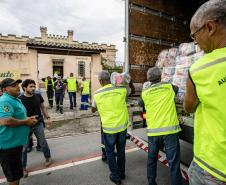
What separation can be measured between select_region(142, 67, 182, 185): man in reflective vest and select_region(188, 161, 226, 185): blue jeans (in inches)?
56.6

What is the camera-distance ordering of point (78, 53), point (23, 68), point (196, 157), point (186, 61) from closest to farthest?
point (196, 157) < point (186, 61) < point (78, 53) < point (23, 68)

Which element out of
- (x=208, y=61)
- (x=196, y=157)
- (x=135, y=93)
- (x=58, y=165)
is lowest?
A: (x=58, y=165)

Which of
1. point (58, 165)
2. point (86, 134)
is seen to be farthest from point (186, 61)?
point (86, 134)

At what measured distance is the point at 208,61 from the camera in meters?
1.23

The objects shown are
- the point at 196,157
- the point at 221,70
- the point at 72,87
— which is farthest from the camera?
the point at 72,87

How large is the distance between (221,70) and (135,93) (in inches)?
122

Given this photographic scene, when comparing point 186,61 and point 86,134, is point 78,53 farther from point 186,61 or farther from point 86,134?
point 186,61

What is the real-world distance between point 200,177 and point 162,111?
157 centimetres

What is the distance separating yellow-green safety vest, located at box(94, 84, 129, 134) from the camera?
337 cm

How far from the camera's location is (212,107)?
123 centimetres

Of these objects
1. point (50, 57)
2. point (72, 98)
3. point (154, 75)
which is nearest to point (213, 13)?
point (154, 75)

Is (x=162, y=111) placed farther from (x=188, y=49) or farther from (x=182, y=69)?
(x=188, y=49)

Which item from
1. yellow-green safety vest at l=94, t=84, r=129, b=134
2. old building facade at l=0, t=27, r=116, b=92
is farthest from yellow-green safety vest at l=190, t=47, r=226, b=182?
old building facade at l=0, t=27, r=116, b=92

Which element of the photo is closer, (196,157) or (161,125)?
(196,157)
